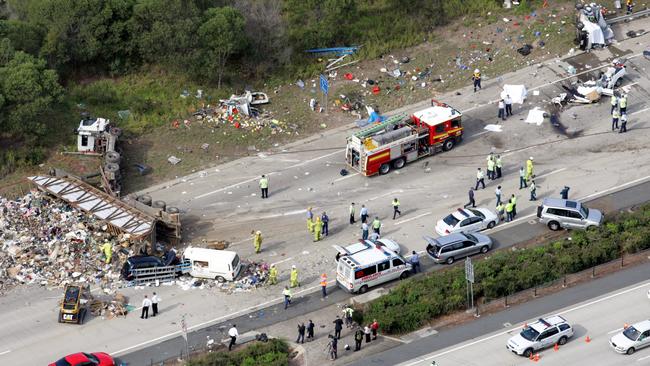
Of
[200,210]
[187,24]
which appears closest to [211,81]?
[187,24]

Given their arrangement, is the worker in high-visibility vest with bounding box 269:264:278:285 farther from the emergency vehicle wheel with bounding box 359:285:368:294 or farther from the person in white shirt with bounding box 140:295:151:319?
the person in white shirt with bounding box 140:295:151:319

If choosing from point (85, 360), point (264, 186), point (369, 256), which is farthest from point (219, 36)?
point (85, 360)

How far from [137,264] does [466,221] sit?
15.1 m

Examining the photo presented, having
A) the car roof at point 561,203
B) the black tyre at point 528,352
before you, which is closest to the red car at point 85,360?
the black tyre at point 528,352

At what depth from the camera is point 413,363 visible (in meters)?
50.7

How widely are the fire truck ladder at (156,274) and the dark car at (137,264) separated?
14 cm

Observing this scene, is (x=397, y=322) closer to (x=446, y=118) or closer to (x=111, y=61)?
(x=446, y=118)

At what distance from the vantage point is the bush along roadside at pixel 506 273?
173 feet

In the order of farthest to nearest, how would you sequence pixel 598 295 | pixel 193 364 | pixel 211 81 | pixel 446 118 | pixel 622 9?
1. pixel 622 9
2. pixel 211 81
3. pixel 446 118
4. pixel 598 295
5. pixel 193 364

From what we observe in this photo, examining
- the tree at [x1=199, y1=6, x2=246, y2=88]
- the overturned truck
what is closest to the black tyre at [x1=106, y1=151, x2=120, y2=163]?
the overturned truck

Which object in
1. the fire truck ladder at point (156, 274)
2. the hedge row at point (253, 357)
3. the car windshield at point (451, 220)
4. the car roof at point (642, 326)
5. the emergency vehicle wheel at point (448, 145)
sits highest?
the emergency vehicle wheel at point (448, 145)

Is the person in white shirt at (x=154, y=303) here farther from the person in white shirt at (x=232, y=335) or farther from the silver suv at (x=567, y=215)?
the silver suv at (x=567, y=215)

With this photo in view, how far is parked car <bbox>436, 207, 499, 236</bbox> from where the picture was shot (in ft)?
191

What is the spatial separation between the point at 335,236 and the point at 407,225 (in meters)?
3.47
